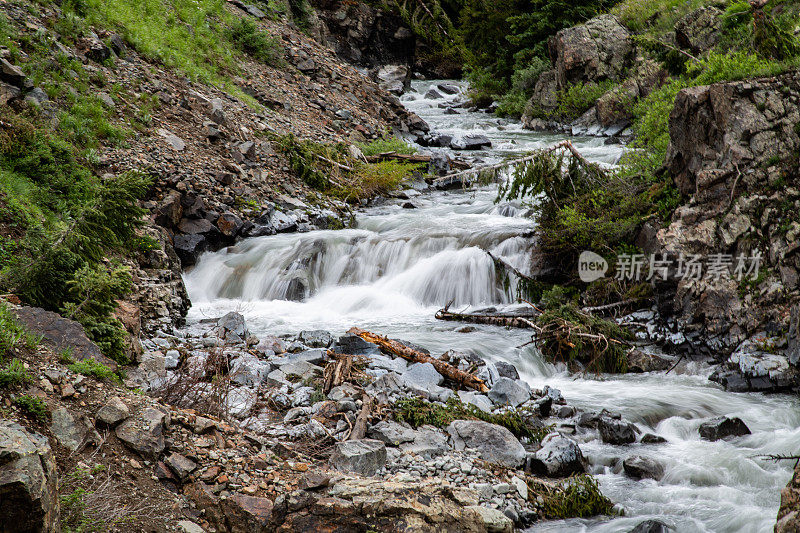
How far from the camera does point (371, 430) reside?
5.50 metres

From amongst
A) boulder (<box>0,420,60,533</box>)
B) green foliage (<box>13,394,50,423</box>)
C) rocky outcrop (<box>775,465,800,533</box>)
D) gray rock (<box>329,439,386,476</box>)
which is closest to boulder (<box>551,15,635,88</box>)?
gray rock (<box>329,439,386,476</box>)

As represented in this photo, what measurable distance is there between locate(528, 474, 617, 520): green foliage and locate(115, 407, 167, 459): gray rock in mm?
3130

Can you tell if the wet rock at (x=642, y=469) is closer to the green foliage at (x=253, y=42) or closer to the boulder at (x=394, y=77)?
the green foliage at (x=253, y=42)

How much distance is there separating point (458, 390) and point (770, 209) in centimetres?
527

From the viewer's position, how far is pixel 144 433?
417 centimetres

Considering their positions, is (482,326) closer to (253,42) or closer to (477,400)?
(477,400)

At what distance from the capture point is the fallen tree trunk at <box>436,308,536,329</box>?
31.8 ft

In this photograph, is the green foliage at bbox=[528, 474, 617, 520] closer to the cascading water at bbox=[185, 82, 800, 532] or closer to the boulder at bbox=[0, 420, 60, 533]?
the cascading water at bbox=[185, 82, 800, 532]

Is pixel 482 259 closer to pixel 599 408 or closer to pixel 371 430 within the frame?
pixel 599 408

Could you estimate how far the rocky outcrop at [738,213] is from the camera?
7945 mm

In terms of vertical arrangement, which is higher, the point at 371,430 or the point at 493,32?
the point at 493,32

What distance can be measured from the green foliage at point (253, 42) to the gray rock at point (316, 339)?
1458 cm

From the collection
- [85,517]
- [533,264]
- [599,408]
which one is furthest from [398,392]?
[533,264]

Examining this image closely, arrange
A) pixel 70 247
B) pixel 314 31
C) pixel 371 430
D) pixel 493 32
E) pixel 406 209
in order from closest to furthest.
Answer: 1. pixel 371 430
2. pixel 70 247
3. pixel 406 209
4. pixel 314 31
5. pixel 493 32
